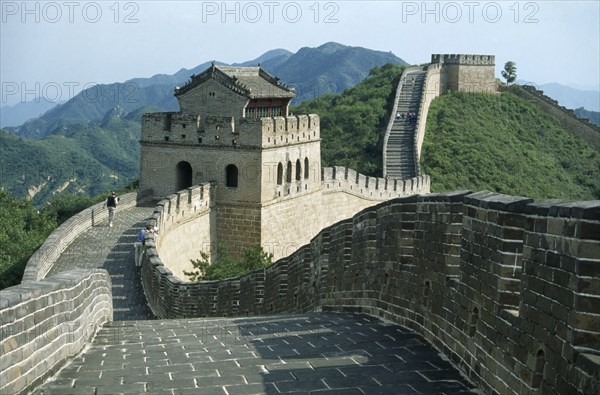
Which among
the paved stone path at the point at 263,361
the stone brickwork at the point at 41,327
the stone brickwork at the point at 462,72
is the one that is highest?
the stone brickwork at the point at 462,72

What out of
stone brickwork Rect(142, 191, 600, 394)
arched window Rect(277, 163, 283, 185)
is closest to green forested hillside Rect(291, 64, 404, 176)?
arched window Rect(277, 163, 283, 185)

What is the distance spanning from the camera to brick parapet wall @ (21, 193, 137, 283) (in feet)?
55.5

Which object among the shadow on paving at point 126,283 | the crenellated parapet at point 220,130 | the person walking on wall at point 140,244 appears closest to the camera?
the shadow on paving at point 126,283

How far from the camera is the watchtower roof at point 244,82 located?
25.1m

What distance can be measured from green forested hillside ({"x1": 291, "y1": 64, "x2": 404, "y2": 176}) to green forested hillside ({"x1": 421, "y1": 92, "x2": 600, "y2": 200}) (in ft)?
6.92

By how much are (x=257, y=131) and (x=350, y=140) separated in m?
18.7

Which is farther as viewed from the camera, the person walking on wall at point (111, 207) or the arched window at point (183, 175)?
the arched window at point (183, 175)

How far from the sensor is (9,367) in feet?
19.0

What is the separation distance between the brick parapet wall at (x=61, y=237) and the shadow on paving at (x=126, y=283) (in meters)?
0.99

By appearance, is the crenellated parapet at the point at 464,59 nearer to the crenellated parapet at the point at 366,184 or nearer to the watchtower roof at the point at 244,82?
the crenellated parapet at the point at 366,184

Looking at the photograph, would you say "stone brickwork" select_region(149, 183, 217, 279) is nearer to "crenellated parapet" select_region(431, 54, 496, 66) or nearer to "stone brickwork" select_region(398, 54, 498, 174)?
"stone brickwork" select_region(398, 54, 498, 174)

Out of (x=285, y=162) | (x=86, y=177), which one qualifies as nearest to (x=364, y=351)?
(x=285, y=162)

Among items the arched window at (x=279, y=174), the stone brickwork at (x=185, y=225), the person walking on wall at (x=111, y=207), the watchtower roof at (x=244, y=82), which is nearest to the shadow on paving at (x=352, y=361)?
the stone brickwork at (x=185, y=225)

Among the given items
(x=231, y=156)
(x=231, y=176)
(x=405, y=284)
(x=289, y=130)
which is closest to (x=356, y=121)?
(x=289, y=130)
